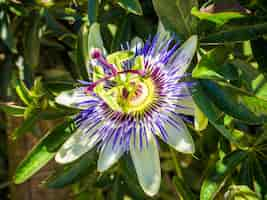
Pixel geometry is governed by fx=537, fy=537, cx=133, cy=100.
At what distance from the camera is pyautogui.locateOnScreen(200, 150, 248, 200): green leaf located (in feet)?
4.25

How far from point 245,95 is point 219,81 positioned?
0.06 metres

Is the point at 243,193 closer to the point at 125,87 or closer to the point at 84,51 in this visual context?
the point at 125,87

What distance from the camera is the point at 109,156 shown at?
1.24 metres

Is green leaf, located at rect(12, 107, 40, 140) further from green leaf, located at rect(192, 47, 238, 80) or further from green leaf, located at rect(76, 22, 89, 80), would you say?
green leaf, located at rect(192, 47, 238, 80)

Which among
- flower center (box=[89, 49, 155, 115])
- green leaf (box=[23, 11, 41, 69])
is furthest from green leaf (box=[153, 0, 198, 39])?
green leaf (box=[23, 11, 41, 69])

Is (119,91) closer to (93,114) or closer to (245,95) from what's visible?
(93,114)

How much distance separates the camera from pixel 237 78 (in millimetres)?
1148

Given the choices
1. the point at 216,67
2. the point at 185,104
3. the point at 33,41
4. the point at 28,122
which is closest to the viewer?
the point at 216,67

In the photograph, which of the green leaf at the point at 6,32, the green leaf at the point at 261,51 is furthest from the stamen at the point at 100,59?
the green leaf at the point at 6,32

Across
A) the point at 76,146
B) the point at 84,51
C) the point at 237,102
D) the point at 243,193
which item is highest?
the point at 84,51

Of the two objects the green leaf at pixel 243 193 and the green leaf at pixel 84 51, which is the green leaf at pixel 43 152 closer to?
the green leaf at pixel 84 51

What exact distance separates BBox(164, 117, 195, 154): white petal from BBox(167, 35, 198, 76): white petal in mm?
119

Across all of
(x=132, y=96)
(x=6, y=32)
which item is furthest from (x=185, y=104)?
(x=6, y=32)

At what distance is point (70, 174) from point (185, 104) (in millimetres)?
396
